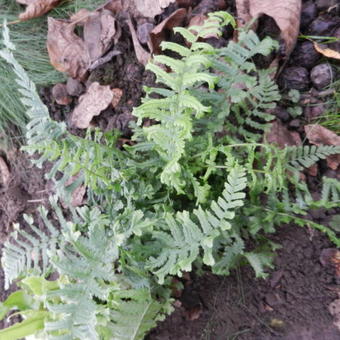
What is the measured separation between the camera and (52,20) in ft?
5.68

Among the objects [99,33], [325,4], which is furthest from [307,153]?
[99,33]

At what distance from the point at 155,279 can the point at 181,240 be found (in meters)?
0.26

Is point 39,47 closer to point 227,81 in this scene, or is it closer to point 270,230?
point 227,81

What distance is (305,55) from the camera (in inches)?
57.4

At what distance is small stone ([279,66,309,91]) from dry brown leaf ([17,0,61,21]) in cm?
106

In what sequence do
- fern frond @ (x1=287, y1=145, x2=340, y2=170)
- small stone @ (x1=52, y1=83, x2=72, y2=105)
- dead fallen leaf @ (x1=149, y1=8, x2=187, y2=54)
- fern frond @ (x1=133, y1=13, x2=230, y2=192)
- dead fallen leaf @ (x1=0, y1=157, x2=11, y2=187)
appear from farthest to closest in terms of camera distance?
dead fallen leaf @ (x1=0, y1=157, x2=11, y2=187) → small stone @ (x1=52, y1=83, x2=72, y2=105) → dead fallen leaf @ (x1=149, y1=8, x2=187, y2=54) → fern frond @ (x1=287, y1=145, x2=340, y2=170) → fern frond @ (x1=133, y1=13, x2=230, y2=192)

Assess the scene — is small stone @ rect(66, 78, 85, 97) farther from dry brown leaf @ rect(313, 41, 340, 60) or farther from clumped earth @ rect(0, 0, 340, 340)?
dry brown leaf @ rect(313, 41, 340, 60)

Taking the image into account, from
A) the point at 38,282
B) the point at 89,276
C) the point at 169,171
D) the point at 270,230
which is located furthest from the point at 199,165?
the point at 38,282

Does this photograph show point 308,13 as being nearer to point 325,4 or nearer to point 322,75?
point 325,4

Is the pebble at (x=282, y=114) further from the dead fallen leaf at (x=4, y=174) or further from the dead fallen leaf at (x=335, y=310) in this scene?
the dead fallen leaf at (x=4, y=174)

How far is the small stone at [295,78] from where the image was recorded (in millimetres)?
1457

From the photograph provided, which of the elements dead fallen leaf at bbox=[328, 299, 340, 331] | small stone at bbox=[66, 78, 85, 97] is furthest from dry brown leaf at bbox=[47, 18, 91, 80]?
dead fallen leaf at bbox=[328, 299, 340, 331]

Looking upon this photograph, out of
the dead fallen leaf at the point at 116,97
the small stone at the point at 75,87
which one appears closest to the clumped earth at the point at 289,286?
the dead fallen leaf at the point at 116,97

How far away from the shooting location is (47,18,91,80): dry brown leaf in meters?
1.68
